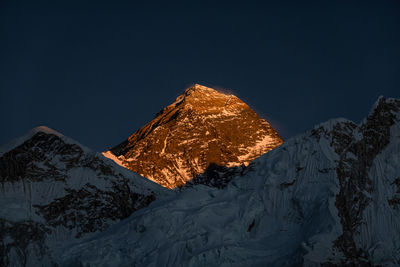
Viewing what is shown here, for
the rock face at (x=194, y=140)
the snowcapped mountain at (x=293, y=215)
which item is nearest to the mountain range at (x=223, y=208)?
the snowcapped mountain at (x=293, y=215)

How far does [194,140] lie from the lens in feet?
322

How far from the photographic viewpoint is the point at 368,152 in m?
45.3

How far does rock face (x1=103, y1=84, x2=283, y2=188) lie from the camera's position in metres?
90.2

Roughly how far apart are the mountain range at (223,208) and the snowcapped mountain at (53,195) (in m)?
0.09

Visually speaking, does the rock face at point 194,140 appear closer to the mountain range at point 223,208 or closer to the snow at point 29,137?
the mountain range at point 223,208

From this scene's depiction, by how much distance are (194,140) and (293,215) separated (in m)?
56.2

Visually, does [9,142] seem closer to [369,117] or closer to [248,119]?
[369,117]

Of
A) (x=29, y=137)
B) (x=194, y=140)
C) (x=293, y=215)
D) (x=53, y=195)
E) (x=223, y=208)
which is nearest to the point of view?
(x=293, y=215)

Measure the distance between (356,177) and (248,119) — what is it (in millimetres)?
70283

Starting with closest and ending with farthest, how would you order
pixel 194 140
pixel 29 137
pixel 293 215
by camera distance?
pixel 293 215
pixel 29 137
pixel 194 140

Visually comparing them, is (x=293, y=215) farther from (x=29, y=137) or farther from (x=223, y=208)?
(x=29, y=137)

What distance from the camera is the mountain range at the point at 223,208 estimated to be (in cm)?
3975

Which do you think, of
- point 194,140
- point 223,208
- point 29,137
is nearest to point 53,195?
point 29,137

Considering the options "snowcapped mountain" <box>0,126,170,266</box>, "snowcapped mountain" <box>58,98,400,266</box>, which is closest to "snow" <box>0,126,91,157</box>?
"snowcapped mountain" <box>0,126,170,266</box>
